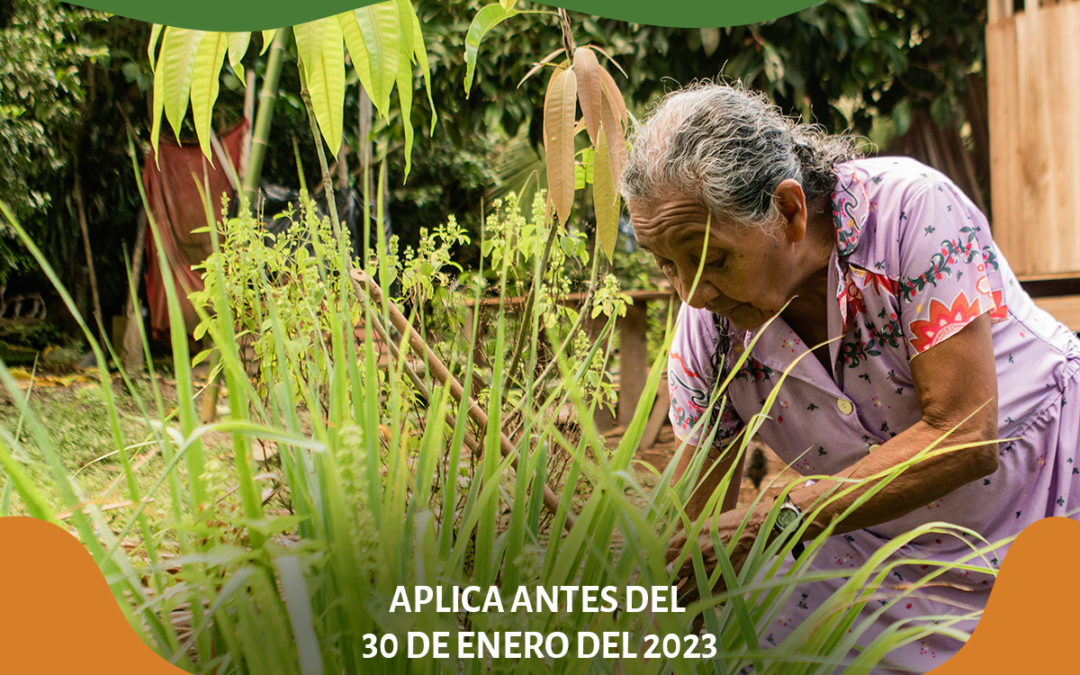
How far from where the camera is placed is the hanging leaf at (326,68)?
526mm

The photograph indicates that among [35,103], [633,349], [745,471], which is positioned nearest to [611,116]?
[35,103]

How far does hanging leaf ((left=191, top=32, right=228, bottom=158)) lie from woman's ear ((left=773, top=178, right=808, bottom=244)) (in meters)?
0.62

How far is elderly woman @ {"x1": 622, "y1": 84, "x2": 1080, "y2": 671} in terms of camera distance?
831mm

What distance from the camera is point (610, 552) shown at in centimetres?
57

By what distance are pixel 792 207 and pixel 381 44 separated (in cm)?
57

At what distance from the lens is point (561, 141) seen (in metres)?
0.59

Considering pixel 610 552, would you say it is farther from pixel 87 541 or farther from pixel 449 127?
pixel 449 127

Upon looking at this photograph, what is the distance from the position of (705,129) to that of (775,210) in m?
0.14

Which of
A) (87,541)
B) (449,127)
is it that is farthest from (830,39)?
(87,541)

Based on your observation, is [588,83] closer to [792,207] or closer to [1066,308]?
[792,207]

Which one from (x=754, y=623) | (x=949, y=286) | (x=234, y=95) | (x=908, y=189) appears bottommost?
(x=754, y=623)

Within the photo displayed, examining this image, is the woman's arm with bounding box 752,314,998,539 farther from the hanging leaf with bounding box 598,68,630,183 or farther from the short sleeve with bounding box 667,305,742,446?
the hanging leaf with bounding box 598,68,630,183

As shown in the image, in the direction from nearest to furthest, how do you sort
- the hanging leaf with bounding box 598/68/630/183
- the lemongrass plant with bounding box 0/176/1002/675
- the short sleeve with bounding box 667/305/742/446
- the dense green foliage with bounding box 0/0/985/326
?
the lemongrass plant with bounding box 0/176/1002/675, the hanging leaf with bounding box 598/68/630/183, the dense green foliage with bounding box 0/0/985/326, the short sleeve with bounding box 667/305/742/446

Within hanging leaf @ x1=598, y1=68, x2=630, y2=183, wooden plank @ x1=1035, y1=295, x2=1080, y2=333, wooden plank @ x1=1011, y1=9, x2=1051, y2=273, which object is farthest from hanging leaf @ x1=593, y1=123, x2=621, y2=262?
wooden plank @ x1=1035, y1=295, x2=1080, y2=333
